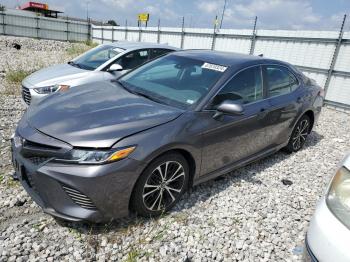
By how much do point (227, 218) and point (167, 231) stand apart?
716 mm

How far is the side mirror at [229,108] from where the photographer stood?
308 cm

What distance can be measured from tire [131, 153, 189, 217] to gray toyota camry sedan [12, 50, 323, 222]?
1 centimetres

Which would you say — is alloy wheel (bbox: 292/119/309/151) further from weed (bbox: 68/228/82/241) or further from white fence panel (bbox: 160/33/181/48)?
white fence panel (bbox: 160/33/181/48)

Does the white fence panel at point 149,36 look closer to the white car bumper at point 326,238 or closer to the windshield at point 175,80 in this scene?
the windshield at point 175,80

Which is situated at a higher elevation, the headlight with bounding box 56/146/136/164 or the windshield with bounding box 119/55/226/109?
the windshield with bounding box 119/55/226/109

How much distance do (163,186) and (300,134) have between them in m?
3.11

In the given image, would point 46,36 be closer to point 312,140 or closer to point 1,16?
point 1,16

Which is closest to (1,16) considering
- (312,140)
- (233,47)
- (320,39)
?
(233,47)

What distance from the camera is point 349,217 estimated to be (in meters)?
1.80

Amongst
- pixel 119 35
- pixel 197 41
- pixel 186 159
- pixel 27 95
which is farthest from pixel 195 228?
pixel 119 35

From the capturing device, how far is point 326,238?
179 centimetres

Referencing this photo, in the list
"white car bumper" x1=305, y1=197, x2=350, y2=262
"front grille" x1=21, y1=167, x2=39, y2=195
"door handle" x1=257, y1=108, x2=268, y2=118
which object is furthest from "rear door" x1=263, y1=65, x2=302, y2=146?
"front grille" x1=21, y1=167, x2=39, y2=195

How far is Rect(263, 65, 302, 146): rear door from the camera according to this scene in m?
4.12

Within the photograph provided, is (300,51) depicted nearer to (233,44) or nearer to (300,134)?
(233,44)
